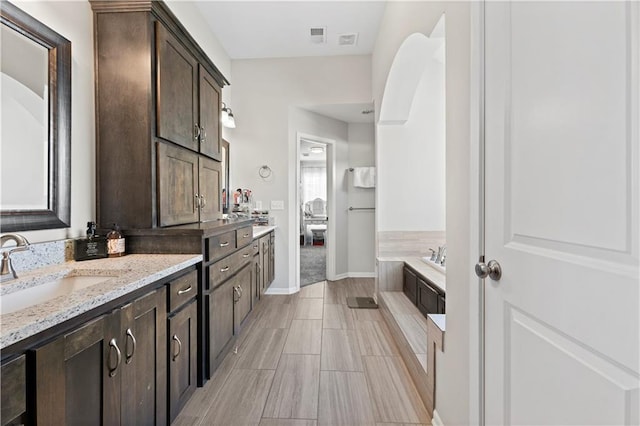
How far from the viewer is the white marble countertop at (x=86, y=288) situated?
29.5 inches

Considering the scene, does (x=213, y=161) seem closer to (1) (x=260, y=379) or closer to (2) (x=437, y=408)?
(1) (x=260, y=379)

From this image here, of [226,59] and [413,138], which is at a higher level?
[226,59]

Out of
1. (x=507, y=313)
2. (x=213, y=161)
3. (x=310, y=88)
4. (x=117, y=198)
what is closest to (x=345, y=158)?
(x=310, y=88)

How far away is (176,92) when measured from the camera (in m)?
1.97

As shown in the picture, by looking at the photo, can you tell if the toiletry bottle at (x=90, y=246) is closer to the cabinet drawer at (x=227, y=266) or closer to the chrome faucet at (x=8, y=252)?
the chrome faucet at (x=8, y=252)

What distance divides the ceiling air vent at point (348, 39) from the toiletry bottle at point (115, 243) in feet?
10.4

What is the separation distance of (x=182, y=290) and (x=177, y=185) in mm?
769

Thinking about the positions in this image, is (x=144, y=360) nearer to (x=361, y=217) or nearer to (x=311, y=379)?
(x=311, y=379)

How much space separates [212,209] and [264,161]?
1521 millimetres

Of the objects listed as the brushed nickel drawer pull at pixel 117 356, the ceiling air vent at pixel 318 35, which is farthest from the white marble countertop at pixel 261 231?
the ceiling air vent at pixel 318 35

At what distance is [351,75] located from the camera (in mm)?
3936

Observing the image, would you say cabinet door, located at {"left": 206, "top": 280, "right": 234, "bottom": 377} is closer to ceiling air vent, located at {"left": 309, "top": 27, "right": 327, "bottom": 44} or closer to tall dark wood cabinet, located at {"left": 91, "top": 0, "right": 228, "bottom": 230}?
tall dark wood cabinet, located at {"left": 91, "top": 0, "right": 228, "bottom": 230}

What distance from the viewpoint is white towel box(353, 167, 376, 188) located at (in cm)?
469

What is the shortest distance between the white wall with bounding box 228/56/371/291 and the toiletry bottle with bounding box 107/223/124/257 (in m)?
2.34
